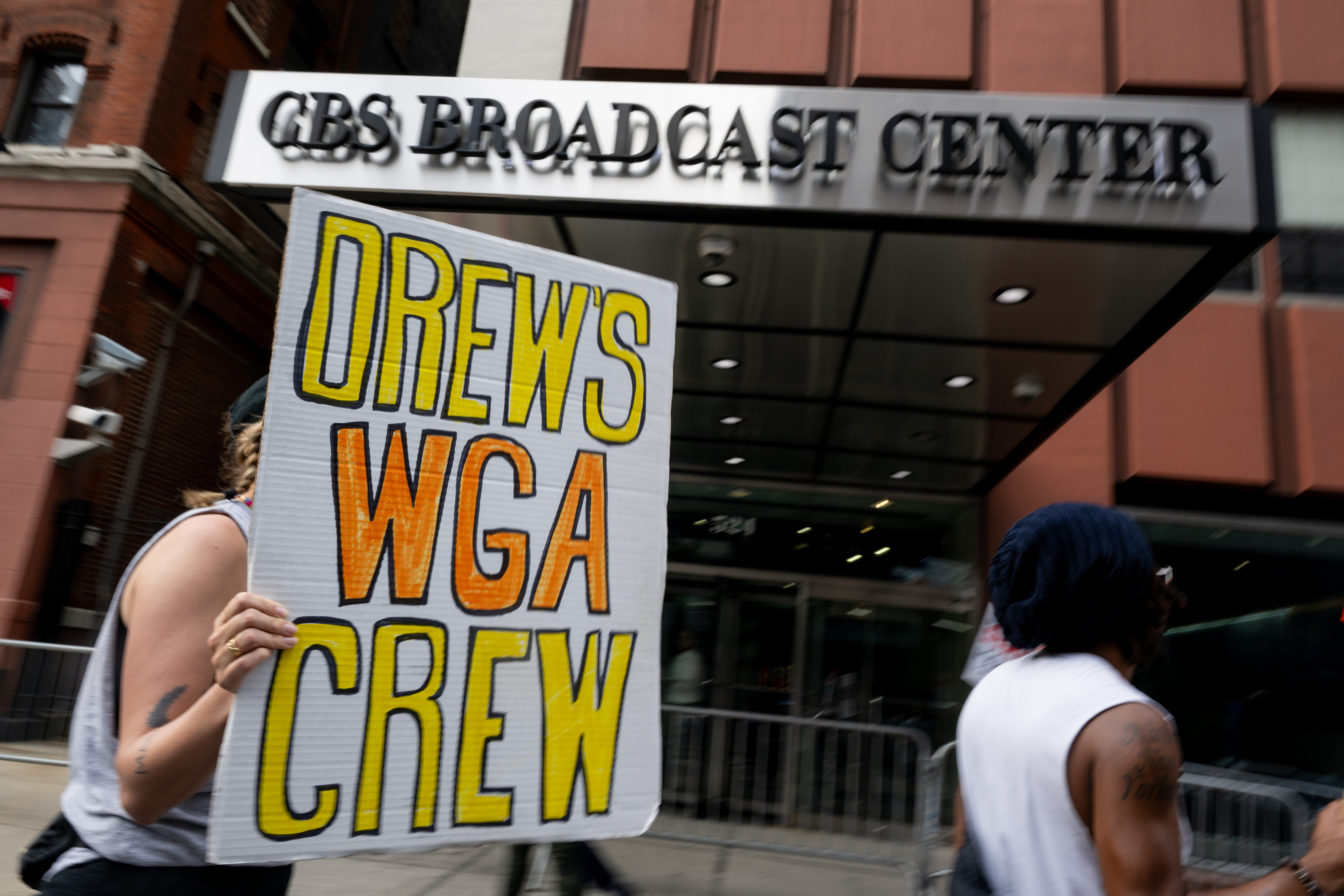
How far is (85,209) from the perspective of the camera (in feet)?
32.0

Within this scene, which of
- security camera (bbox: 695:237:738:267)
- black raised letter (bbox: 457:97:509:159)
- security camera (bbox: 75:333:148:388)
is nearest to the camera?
black raised letter (bbox: 457:97:509:159)

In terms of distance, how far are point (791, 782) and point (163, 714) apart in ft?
18.8

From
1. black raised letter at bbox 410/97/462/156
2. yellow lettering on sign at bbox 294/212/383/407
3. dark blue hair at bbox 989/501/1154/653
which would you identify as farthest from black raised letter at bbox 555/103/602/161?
dark blue hair at bbox 989/501/1154/653

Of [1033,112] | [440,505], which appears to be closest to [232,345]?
[1033,112]

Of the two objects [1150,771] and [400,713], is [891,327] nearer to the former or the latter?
[1150,771]

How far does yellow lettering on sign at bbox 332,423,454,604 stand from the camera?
1699 millimetres

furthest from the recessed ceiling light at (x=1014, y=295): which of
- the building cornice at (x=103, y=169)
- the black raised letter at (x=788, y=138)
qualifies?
the building cornice at (x=103, y=169)

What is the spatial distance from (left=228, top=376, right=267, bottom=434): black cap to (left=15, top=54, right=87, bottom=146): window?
37.9 feet

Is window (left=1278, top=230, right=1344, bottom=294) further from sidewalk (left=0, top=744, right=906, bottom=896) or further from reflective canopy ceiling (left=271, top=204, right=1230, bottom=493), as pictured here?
sidewalk (left=0, top=744, right=906, bottom=896)

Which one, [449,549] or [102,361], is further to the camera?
[102,361]

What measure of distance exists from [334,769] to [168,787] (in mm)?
270

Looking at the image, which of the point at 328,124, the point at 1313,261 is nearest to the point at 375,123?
the point at 328,124

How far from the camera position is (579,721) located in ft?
6.27

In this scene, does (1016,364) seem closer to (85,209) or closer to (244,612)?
(244,612)
